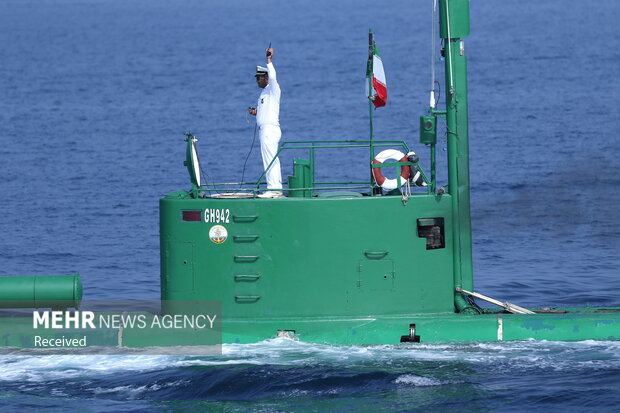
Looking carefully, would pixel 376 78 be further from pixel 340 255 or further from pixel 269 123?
pixel 340 255

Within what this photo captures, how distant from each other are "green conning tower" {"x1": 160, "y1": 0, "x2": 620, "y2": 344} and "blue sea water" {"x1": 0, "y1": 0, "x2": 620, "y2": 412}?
0.48 m

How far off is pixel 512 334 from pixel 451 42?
554 cm

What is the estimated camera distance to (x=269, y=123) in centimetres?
2314

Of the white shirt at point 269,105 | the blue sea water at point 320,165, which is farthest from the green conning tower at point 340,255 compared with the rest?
the white shirt at point 269,105

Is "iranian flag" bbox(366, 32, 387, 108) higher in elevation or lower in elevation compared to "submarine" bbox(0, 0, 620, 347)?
higher

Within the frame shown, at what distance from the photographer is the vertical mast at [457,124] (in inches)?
886

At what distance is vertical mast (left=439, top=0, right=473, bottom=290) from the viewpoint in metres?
22.5

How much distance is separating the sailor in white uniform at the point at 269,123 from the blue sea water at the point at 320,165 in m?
3.06

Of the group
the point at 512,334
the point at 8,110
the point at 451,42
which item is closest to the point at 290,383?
the point at 512,334

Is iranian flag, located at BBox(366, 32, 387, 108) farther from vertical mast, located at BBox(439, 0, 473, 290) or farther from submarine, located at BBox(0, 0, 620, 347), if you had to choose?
vertical mast, located at BBox(439, 0, 473, 290)

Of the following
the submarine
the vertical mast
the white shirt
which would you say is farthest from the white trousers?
the vertical mast

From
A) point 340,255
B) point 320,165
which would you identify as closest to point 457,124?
point 340,255

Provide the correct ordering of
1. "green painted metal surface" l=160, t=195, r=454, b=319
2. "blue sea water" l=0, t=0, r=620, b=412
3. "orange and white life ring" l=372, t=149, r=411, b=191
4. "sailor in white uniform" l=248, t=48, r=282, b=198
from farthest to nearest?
"sailor in white uniform" l=248, t=48, r=282, b=198 → "orange and white life ring" l=372, t=149, r=411, b=191 → "green painted metal surface" l=160, t=195, r=454, b=319 → "blue sea water" l=0, t=0, r=620, b=412

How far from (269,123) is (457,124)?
3.55 metres
